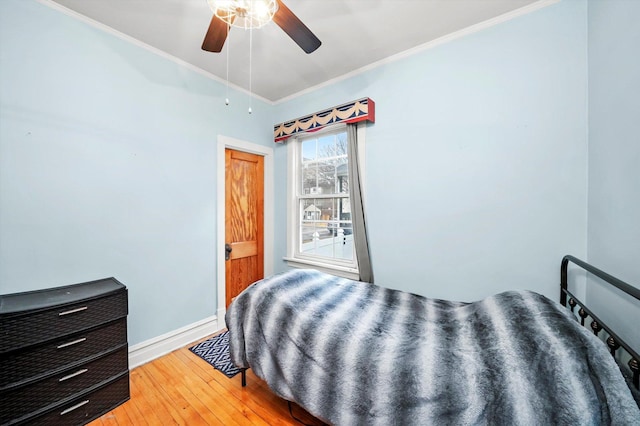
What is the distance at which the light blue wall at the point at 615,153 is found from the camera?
1152 mm

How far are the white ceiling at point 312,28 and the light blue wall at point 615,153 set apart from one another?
2.24ft

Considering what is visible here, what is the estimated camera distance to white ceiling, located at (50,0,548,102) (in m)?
1.74

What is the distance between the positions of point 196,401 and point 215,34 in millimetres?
2440

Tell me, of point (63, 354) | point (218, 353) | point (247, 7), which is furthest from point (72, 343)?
point (247, 7)

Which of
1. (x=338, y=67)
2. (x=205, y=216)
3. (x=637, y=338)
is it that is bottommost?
(x=637, y=338)

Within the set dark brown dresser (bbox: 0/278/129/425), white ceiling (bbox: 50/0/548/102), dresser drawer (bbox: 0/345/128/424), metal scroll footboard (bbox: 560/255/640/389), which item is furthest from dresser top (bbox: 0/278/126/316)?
metal scroll footboard (bbox: 560/255/640/389)

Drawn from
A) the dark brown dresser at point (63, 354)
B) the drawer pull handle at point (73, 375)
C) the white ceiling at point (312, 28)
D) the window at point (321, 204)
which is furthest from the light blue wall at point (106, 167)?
the window at point (321, 204)

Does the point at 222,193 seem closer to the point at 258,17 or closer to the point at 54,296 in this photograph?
the point at 54,296

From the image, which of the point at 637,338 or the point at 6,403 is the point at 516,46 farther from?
the point at 6,403

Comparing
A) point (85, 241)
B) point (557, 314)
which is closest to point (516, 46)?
point (557, 314)

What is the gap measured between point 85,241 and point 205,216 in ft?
3.13

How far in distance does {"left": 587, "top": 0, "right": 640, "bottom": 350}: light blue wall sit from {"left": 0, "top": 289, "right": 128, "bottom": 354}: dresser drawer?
2938 millimetres

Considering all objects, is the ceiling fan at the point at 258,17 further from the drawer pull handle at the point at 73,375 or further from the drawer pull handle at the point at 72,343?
the drawer pull handle at the point at 73,375

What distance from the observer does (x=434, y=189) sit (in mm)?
2154
